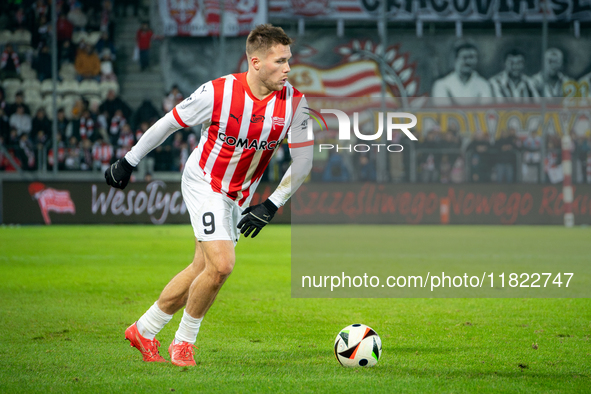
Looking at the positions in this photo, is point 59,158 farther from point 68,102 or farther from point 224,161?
point 224,161

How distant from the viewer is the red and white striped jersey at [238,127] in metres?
4.50

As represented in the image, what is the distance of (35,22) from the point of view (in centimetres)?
2350

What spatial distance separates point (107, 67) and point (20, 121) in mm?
3779

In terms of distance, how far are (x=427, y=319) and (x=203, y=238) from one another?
2.62 m

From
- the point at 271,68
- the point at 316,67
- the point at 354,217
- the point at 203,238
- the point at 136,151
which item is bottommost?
the point at 354,217

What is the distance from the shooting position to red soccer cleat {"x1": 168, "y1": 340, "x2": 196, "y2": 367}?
442 cm

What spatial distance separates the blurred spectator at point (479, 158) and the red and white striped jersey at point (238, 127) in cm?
1539

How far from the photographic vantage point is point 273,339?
17.5 ft

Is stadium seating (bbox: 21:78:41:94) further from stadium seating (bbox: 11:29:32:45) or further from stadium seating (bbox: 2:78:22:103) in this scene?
stadium seating (bbox: 11:29:32:45)

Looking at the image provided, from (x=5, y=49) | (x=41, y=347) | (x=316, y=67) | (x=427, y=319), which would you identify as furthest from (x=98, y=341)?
(x=316, y=67)

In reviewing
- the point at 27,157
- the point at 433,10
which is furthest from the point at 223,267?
the point at 433,10

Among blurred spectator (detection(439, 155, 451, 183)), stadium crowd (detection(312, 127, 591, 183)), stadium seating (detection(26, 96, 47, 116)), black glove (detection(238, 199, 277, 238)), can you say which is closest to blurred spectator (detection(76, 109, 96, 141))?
stadium seating (detection(26, 96, 47, 116))

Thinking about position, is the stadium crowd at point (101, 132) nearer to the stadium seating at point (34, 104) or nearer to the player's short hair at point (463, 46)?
the stadium seating at point (34, 104)

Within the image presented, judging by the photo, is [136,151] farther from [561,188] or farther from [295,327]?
[561,188]
